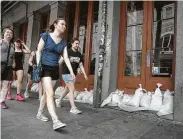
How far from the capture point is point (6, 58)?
484cm

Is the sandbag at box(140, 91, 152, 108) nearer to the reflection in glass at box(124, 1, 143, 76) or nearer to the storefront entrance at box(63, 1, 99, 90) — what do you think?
the reflection in glass at box(124, 1, 143, 76)

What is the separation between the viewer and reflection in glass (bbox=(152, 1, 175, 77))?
199 inches

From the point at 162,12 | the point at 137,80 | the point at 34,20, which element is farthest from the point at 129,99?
the point at 34,20

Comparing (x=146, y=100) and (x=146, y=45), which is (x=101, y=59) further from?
(x=146, y=100)

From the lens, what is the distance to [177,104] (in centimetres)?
404

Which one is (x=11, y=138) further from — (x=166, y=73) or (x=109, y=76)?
(x=166, y=73)

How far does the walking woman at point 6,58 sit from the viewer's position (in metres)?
4.79

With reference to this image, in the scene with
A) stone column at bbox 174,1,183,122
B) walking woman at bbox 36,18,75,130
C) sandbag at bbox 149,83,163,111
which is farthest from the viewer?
sandbag at bbox 149,83,163,111

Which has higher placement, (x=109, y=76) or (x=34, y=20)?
(x=34, y=20)

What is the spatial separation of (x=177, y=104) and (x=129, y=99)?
1338 mm

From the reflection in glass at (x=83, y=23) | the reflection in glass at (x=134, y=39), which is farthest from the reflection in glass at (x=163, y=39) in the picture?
the reflection in glass at (x=83, y=23)

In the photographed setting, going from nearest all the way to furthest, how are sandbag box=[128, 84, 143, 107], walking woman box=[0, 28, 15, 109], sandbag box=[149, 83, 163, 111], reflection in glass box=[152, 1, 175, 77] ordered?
sandbag box=[149, 83, 163, 111]
walking woman box=[0, 28, 15, 109]
sandbag box=[128, 84, 143, 107]
reflection in glass box=[152, 1, 175, 77]

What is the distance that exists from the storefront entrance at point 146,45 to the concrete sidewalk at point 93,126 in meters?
1.10

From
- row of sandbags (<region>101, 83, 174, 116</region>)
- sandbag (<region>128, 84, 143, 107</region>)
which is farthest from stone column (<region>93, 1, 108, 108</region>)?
sandbag (<region>128, 84, 143, 107</region>)
